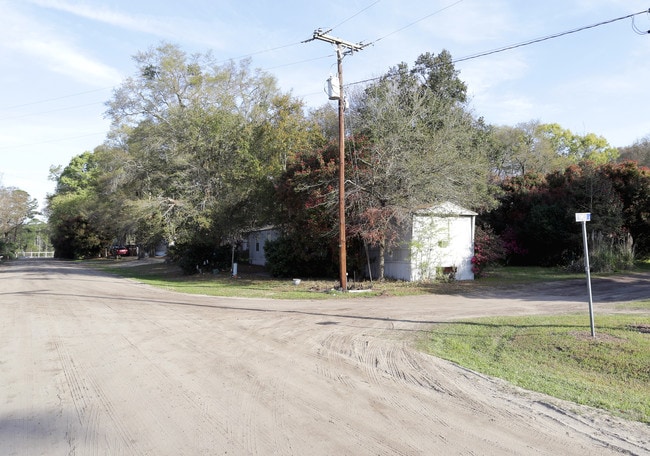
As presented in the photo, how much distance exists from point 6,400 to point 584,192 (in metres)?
26.6

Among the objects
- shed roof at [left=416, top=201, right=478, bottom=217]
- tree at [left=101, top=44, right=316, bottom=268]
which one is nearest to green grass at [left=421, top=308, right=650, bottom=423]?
shed roof at [left=416, top=201, right=478, bottom=217]

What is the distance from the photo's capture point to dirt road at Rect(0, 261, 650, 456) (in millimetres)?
4344

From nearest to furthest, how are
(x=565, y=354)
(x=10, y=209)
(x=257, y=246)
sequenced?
(x=565, y=354)
(x=257, y=246)
(x=10, y=209)

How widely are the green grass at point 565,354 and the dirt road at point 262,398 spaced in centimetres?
44

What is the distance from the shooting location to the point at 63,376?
257 inches

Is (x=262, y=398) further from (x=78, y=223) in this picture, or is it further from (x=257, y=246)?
(x=78, y=223)

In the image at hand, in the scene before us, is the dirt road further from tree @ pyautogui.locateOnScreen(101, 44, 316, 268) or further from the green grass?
tree @ pyautogui.locateOnScreen(101, 44, 316, 268)

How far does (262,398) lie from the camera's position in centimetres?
555

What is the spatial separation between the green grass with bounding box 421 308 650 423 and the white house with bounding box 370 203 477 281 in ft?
29.7

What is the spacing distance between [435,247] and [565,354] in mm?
12815

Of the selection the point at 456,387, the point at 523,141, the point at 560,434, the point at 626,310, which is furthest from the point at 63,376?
the point at 523,141

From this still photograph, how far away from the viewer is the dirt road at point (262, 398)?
14.3 ft

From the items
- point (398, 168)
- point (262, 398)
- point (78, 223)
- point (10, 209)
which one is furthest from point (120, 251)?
point (262, 398)

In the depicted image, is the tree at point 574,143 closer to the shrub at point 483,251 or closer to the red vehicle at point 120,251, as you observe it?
the shrub at point 483,251
